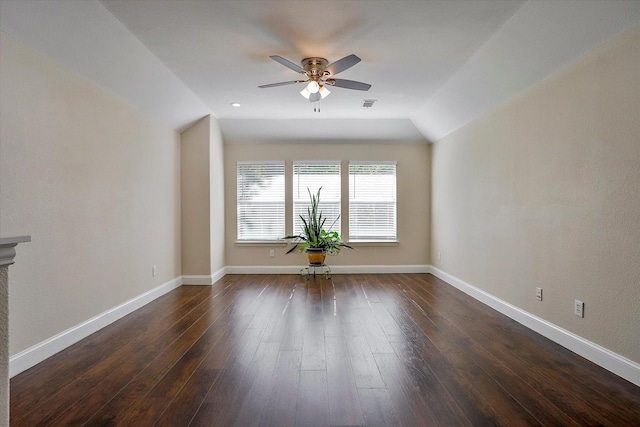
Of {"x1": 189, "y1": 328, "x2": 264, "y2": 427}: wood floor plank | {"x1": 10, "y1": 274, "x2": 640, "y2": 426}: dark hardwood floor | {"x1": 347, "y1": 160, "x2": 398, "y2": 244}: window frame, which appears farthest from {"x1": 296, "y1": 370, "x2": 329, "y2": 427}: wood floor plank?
{"x1": 347, "y1": 160, "x2": 398, "y2": 244}: window frame

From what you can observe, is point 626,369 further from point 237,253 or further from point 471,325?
point 237,253

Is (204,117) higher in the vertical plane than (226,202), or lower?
higher

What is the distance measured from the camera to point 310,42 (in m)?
3.36

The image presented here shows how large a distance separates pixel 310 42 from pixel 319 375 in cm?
Answer: 280

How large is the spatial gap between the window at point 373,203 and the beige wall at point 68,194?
347cm

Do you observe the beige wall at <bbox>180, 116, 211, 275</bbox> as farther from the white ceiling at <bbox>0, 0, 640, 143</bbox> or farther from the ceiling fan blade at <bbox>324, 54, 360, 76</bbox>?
the ceiling fan blade at <bbox>324, 54, 360, 76</bbox>

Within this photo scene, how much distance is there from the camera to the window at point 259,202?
6.70 m

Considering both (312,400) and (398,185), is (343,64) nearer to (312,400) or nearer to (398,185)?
(312,400)

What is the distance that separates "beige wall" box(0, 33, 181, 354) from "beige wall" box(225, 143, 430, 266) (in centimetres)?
228

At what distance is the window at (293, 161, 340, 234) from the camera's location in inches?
266

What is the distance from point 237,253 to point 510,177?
457cm

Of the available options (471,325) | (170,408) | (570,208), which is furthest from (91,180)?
(570,208)

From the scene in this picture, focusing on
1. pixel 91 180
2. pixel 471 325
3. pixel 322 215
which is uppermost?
pixel 91 180

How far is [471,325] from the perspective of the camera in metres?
3.70
